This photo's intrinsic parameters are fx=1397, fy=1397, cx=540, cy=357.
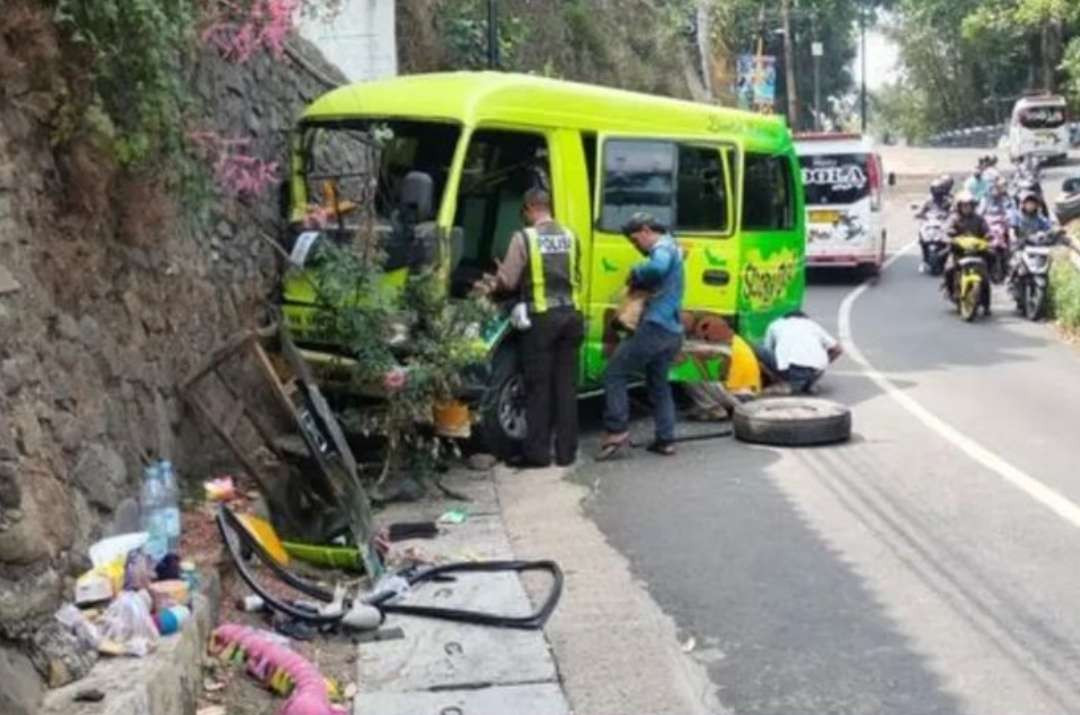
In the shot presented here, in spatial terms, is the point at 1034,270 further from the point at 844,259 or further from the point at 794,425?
the point at 794,425

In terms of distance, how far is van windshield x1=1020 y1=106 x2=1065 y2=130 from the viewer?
46.2m

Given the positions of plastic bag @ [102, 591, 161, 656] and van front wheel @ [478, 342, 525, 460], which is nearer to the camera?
plastic bag @ [102, 591, 161, 656]

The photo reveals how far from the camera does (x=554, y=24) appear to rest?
23.0 meters

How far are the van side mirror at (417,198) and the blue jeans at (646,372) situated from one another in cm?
184

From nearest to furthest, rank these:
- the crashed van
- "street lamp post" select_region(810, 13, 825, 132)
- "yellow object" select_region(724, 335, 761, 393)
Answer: the crashed van < "yellow object" select_region(724, 335, 761, 393) < "street lamp post" select_region(810, 13, 825, 132)

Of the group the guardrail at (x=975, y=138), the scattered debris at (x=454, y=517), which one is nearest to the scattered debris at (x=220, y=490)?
the scattered debris at (x=454, y=517)

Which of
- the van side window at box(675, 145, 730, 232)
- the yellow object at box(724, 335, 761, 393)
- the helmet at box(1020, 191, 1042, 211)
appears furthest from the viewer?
the helmet at box(1020, 191, 1042, 211)

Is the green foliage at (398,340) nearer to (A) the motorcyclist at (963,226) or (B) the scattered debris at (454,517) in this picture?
(B) the scattered debris at (454,517)

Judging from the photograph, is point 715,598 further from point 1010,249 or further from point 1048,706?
point 1010,249

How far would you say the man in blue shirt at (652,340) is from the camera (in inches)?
387

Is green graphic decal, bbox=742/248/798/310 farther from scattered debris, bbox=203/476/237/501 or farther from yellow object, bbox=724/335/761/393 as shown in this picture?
scattered debris, bbox=203/476/237/501

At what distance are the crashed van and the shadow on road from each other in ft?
4.65

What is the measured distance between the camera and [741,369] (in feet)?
Result: 38.5

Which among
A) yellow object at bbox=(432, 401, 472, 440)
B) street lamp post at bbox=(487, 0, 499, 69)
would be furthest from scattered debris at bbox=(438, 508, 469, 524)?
street lamp post at bbox=(487, 0, 499, 69)
